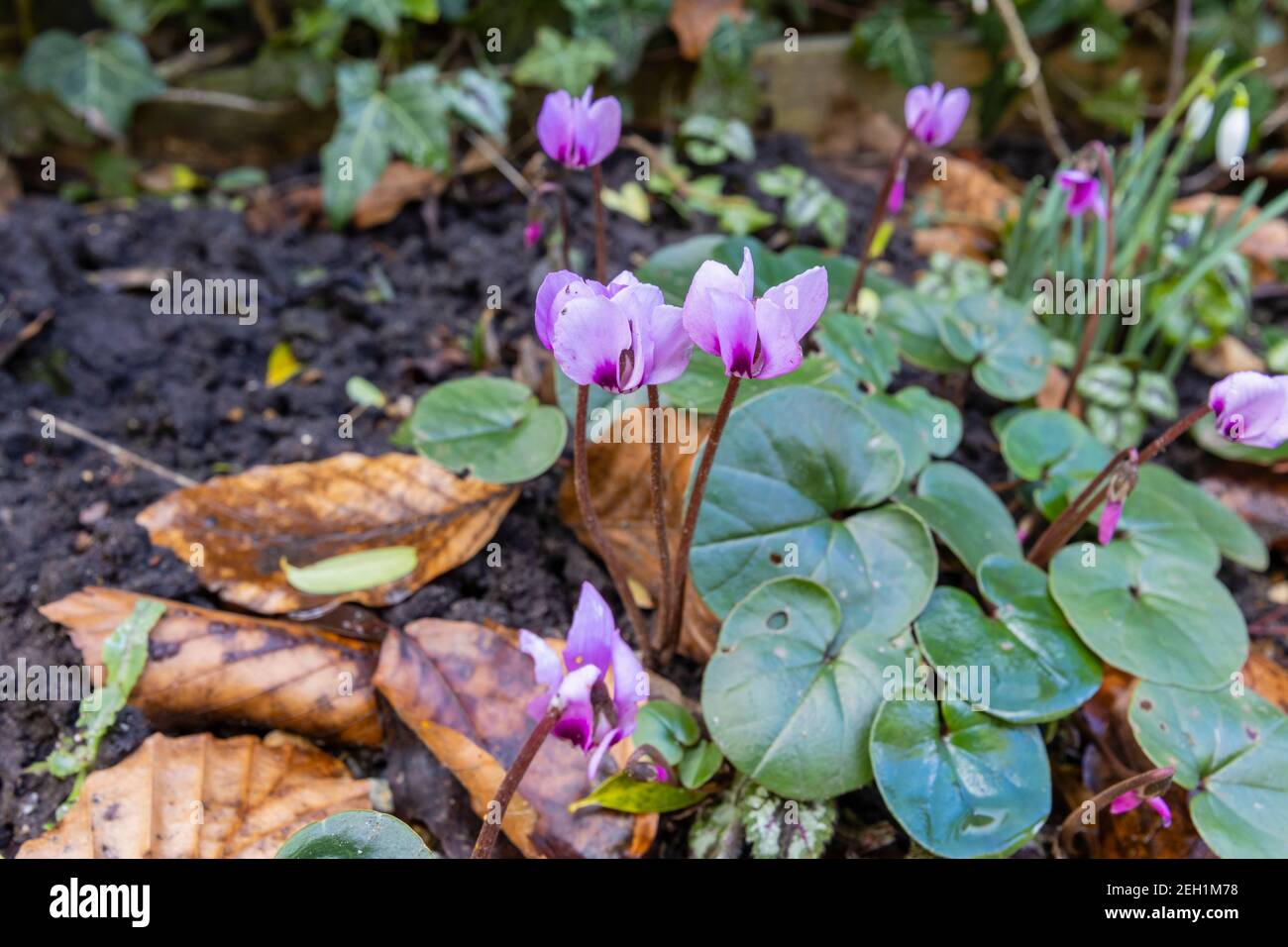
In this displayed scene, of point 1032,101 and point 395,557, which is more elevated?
point 1032,101

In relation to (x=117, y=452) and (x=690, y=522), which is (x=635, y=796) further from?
(x=117, y=452)

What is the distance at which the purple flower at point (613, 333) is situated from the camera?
39.6 inches

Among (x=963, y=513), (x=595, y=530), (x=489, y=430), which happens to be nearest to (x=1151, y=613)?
(x=963, y=513)

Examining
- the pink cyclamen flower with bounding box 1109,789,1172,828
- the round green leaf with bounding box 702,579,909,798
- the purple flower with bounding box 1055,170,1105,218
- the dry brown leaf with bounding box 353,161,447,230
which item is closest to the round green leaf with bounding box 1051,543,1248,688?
the pink cyclamen flower with bounding box 1109,789,1172,828

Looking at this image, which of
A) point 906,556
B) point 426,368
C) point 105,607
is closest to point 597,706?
point 906,556

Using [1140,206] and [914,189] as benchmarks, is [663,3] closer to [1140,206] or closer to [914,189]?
[914,189]

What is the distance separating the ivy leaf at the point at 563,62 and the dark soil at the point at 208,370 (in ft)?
0.75

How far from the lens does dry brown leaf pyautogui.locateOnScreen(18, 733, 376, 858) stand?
1.32 metres

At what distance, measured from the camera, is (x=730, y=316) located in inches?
39.2

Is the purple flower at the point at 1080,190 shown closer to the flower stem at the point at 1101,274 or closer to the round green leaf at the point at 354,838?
the flower stem at the point at 1101,274

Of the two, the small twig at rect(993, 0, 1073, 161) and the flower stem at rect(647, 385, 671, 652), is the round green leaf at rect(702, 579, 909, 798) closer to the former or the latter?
the flower stem at rect(647, 385, 671, 652)

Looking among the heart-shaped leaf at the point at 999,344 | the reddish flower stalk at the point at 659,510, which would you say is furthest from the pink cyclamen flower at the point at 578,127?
the heart-shaped leaf at the point at 999,344

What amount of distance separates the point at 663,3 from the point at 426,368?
51.1 inches

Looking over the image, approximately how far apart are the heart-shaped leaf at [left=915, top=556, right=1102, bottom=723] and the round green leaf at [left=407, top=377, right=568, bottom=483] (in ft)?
2.07
